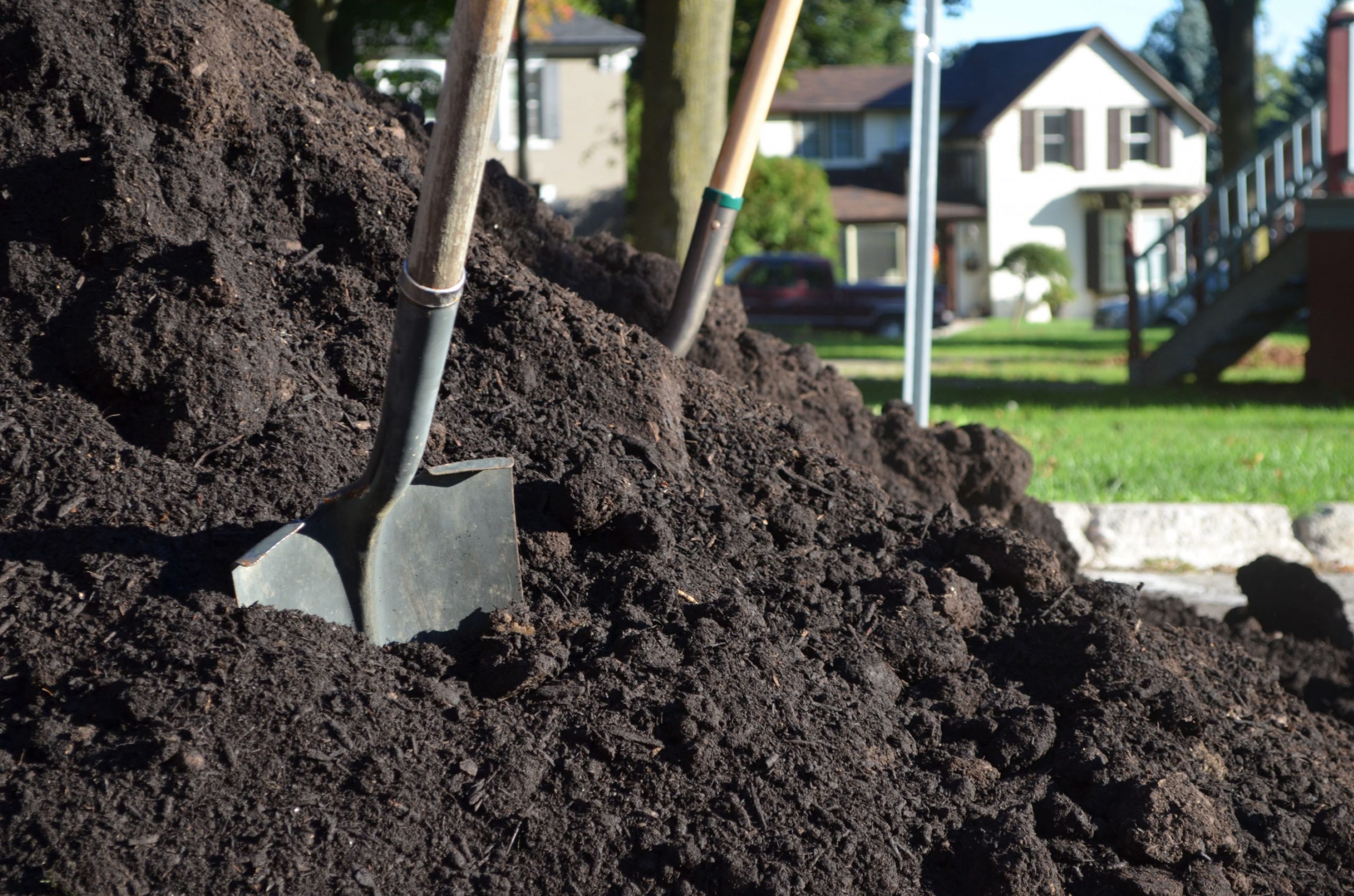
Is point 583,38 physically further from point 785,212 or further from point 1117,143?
point 1117,143

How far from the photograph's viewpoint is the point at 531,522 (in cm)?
247

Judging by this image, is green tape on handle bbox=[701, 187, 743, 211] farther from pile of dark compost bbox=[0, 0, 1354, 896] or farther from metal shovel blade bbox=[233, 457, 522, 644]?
metal shovel blade bbox=[233, 457, 522, 644]

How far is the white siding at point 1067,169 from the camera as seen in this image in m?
34.6

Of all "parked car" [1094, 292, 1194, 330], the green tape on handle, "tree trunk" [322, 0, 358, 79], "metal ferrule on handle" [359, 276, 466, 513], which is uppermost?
"tree trunk" [322, 0, 358, 79]

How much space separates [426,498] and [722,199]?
→ 137 centimetres

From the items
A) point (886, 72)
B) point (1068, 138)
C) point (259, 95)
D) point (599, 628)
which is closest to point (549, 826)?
point (599, 628)

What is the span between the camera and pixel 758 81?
3.04 metres

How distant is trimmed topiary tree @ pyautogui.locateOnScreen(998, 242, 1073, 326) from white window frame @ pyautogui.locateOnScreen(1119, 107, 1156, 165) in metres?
5.94

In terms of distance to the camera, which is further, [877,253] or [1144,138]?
[877,253]

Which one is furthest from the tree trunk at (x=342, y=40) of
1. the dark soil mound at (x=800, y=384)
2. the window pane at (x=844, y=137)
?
the window pane at (x=844, y=137)

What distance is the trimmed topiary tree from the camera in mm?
31094

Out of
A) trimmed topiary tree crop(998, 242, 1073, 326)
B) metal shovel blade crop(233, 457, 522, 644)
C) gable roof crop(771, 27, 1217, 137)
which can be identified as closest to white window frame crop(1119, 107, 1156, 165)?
gable roof crop(771, 27, 1217, 137)

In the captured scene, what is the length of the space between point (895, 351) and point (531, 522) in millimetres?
14775

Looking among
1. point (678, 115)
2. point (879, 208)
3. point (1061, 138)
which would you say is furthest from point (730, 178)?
point (1061, 138)
